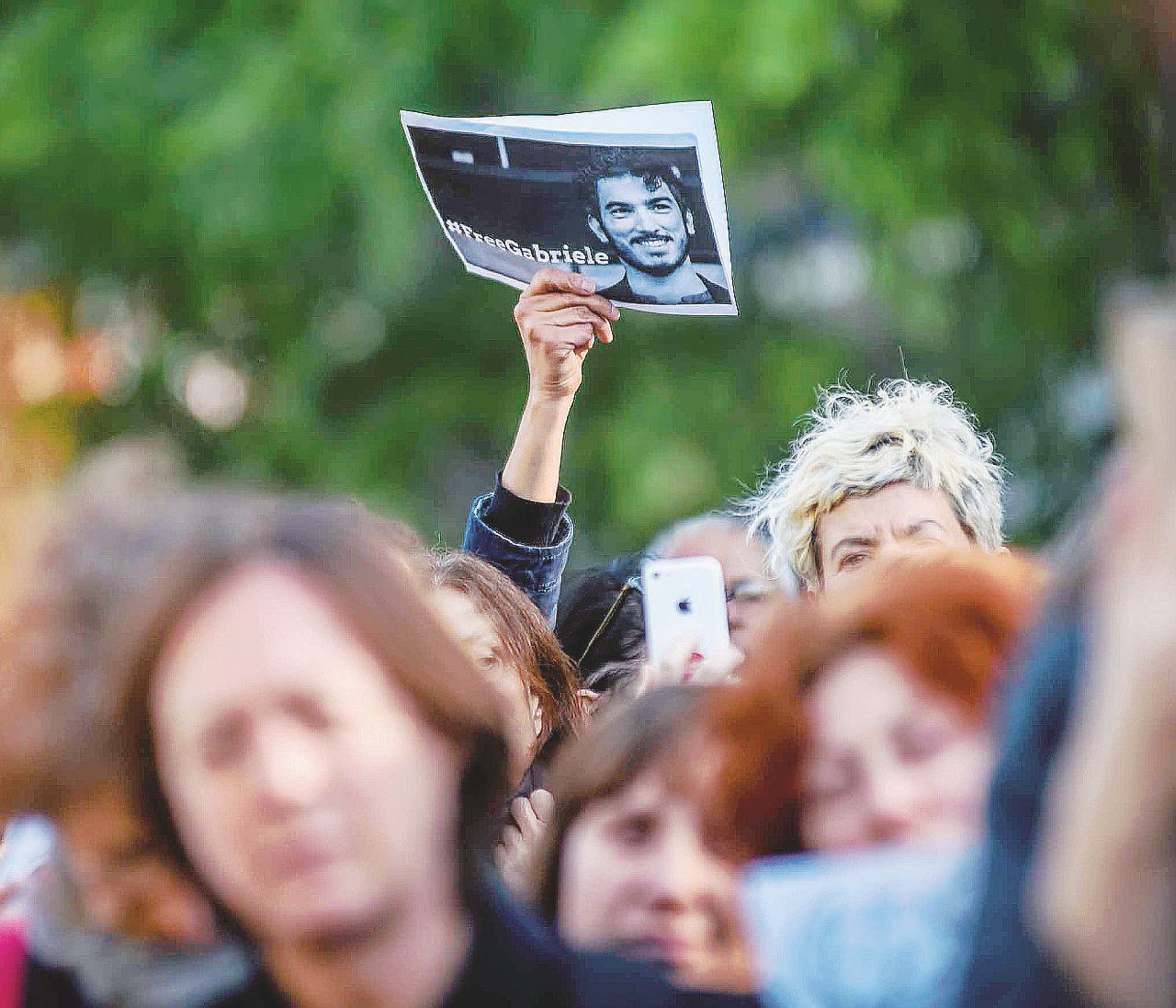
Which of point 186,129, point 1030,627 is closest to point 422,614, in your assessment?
point 1030,627

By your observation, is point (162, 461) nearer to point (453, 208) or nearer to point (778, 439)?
point (453, 208)

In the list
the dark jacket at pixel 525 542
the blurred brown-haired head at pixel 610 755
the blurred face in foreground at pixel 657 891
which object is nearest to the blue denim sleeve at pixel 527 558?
the dark jacket at pixel 525 542

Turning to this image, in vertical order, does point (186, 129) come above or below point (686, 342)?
above

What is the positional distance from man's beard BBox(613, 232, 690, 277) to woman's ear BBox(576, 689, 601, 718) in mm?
657

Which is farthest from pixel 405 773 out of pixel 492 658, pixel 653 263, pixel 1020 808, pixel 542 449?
pixel 542 449

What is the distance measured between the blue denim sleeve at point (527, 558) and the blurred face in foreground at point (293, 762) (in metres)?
1.62

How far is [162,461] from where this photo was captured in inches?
60.5

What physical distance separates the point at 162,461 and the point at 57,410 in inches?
315

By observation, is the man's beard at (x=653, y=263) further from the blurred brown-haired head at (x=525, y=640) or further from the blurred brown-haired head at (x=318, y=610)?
the blurred brown-haired head at (x=318, y=610)

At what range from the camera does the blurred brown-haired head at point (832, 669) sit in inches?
49.7

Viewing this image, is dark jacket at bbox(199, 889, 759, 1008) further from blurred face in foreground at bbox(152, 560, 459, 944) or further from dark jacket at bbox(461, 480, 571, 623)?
dark jacket at bbox(461, 480, 571, 623)

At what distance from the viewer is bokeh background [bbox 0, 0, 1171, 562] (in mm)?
7316

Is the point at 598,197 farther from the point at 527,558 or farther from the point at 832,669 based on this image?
the point at 832,669

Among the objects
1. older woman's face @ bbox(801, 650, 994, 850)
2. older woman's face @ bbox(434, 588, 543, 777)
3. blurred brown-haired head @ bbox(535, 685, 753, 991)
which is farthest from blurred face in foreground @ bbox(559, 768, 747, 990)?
older woman's face @ bbox(434, 588, 543, 777)
